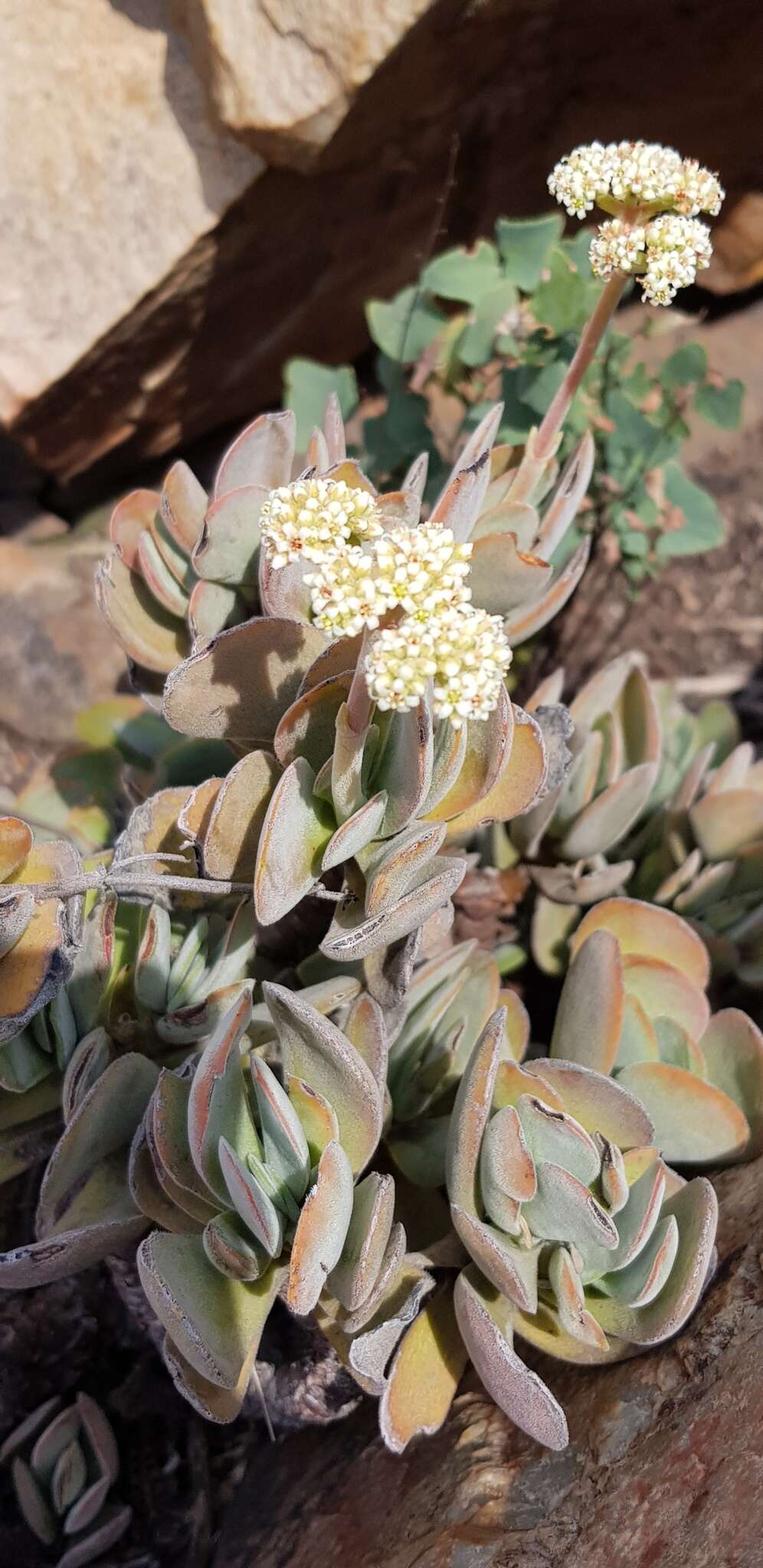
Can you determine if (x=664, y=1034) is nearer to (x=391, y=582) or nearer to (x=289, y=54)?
(x=391, y=582)

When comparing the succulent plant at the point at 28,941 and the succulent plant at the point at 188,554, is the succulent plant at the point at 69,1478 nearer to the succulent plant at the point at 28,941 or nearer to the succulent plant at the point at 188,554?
the succulent plant at the point at 28,941

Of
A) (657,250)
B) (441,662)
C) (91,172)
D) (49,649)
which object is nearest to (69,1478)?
(441,662)

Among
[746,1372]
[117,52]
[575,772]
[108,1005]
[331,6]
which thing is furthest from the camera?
[117,52]

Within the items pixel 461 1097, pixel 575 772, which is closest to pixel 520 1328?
pixel 461 1097

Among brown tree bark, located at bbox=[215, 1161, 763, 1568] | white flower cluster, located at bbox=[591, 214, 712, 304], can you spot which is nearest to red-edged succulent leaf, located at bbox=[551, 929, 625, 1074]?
brown tree bark, located at bbox=[215, 1161, 763, 1568]

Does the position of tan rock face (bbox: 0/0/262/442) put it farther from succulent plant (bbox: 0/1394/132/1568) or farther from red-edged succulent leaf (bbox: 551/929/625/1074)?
succulent plant (bbox: 0/1394/132/1568)

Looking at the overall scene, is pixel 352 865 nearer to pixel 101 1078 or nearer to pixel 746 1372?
pixel 101 1078

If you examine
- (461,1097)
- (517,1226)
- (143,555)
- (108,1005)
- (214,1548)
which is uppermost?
(143,555)
